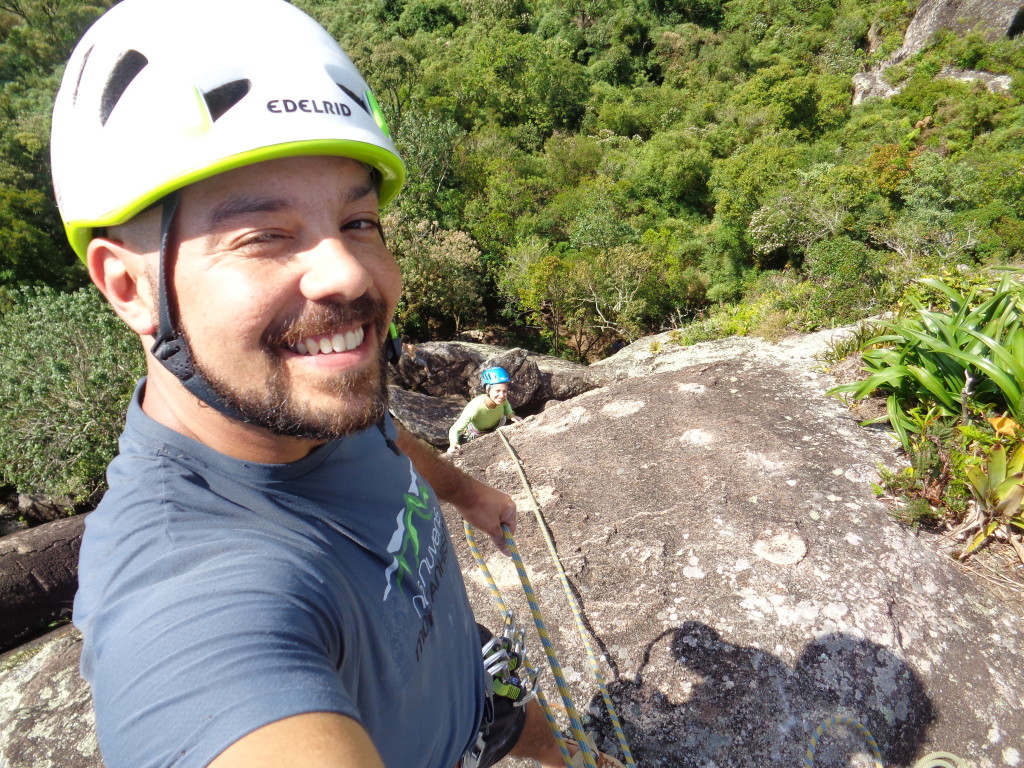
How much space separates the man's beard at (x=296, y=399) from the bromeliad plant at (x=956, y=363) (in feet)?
11.8

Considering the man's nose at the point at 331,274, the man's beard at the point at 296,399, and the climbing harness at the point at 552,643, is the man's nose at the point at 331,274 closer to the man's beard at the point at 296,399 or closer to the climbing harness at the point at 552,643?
the man's beard at the point at 296,399

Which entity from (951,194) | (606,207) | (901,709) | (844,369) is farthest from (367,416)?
(951,194)

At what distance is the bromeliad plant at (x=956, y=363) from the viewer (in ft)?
10.3

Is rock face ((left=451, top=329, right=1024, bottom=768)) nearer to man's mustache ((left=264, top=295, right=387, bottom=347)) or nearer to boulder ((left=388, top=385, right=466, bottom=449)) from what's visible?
man's mustache ((left=264, top=295, right=387, bottom=347))

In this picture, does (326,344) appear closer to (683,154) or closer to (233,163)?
(233,163)

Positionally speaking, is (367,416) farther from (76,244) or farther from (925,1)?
(925,1)

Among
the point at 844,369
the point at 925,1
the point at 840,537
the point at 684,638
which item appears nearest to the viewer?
the point at 684,638

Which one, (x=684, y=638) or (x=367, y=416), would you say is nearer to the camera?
(x=367, y=416)

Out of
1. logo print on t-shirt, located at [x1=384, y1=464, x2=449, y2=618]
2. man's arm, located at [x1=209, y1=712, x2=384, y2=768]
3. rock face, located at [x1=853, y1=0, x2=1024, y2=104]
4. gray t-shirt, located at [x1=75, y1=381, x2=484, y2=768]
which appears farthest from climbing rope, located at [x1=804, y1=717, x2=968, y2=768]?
rock face, located at [x1=853, y1=0, x2=1024, y2=104]

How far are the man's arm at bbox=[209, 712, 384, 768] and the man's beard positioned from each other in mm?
435

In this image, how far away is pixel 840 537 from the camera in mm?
3057

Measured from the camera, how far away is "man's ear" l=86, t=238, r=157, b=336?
98 cm

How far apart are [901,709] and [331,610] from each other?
261 centimetres

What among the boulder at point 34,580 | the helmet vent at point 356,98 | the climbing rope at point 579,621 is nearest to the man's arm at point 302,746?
the helmet vent at point 356,98
